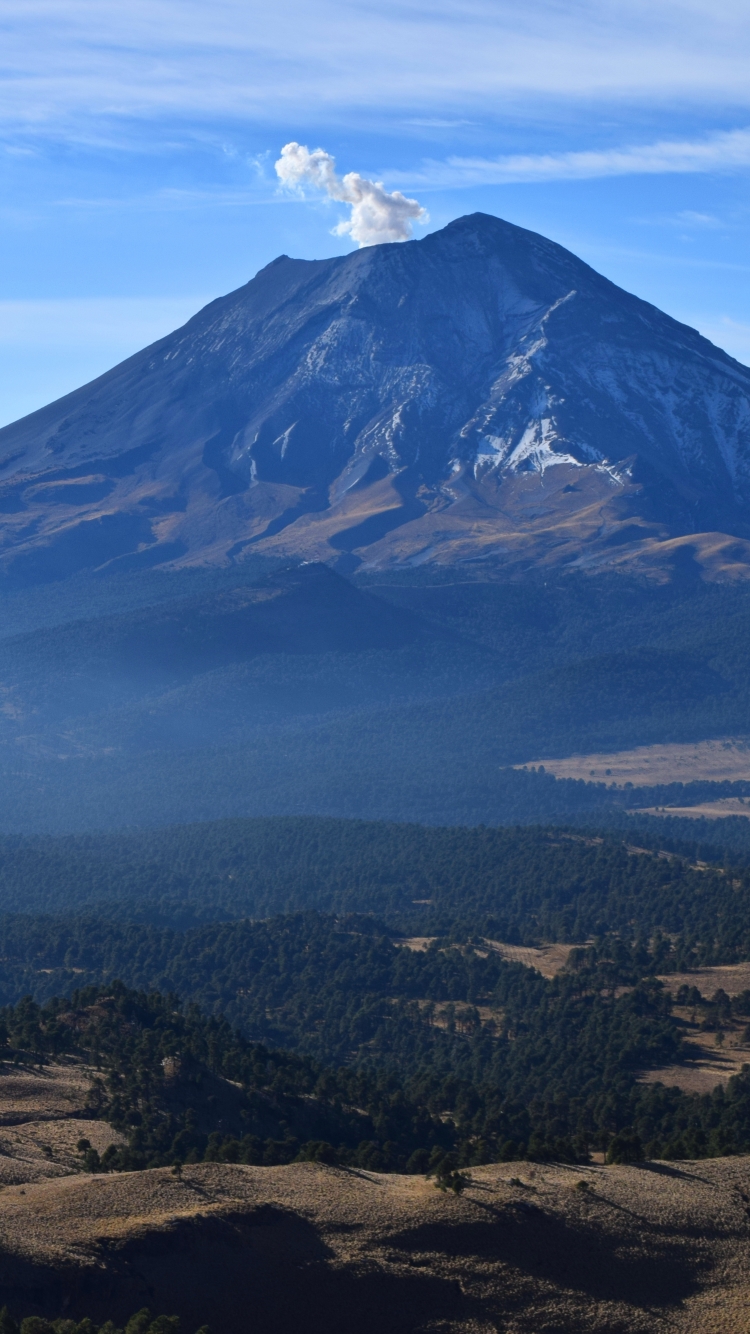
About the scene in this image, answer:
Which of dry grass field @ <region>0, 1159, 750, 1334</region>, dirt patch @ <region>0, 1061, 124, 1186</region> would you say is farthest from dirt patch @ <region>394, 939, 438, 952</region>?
dry grass field @ <region>0, 1159, 750, 1334</region>

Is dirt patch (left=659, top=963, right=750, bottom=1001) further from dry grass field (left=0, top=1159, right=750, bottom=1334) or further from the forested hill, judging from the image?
dry grass field (left=0, top=1159, right=750, bottom=1334)

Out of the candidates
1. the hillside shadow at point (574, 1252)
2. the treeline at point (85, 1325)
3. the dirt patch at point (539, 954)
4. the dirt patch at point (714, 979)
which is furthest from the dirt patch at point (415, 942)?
the treeline at point (85, 1325)

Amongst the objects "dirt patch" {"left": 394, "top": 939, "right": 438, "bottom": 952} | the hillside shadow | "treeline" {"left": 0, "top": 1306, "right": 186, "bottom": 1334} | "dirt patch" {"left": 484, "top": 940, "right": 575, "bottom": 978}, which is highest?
"treeline" {"left": 0, "top": 1306, "right": 186, "bottom": 1334}

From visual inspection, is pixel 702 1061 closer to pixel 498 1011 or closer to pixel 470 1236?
pixel 498 1011

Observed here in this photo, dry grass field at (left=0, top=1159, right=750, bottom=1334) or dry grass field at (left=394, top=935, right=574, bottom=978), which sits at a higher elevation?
dry grass field at (left=0, top=1159, right=750, bottom=1334)

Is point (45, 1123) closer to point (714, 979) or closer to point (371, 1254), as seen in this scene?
point (371, 1254)

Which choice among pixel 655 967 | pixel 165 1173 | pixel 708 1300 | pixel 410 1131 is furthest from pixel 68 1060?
pixel 655 967

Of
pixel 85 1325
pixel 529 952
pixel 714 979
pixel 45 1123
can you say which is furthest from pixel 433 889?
pixel 85 1325

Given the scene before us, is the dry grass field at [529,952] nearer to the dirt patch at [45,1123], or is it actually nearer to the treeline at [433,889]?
the treeline at [433,889]
